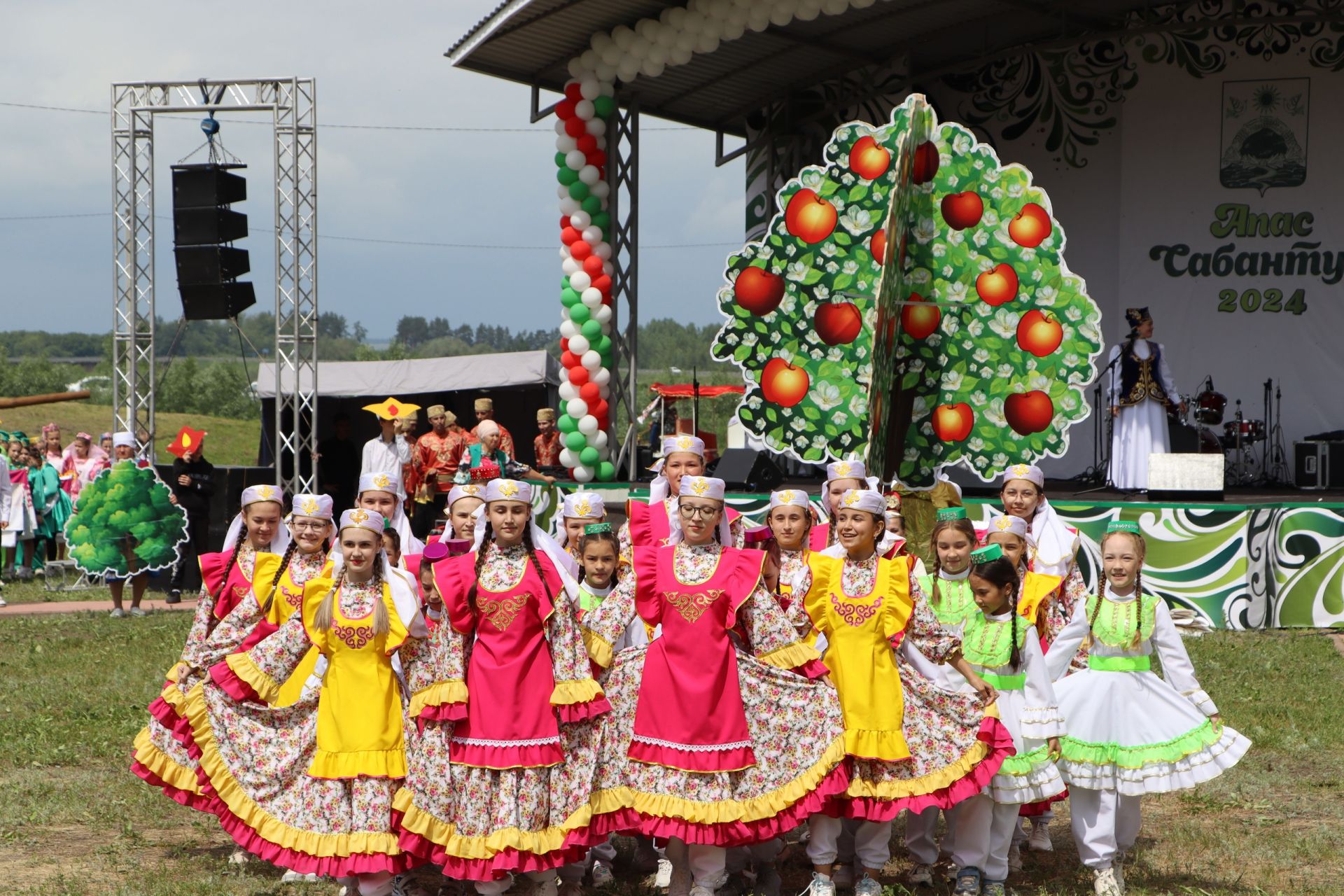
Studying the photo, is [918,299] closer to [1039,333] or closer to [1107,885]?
[1039,333]

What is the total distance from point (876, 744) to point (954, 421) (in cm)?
507

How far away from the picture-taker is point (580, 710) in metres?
4.56

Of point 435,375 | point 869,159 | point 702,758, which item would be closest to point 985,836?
point 702,758

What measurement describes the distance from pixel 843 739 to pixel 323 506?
1.94 m

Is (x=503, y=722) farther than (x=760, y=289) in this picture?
No

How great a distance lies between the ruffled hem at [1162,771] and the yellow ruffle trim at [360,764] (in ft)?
7.06

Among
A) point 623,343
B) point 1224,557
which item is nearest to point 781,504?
point 1224,557

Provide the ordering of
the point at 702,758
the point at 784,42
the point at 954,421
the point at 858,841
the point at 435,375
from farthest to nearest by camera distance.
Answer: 1. the point at 435,375
2. the point at 784,42
3. the point at 954,421
4. the point at 858,841
5. the point at 702,758

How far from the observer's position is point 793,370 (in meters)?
9.32

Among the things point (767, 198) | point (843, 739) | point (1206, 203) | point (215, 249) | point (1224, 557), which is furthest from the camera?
point (767, 198)

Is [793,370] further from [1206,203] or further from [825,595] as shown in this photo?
[1206,203]

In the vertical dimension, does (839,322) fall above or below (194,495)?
above

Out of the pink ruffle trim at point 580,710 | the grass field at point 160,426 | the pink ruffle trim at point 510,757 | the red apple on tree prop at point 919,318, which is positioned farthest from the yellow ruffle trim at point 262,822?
the grass field at point 160,426

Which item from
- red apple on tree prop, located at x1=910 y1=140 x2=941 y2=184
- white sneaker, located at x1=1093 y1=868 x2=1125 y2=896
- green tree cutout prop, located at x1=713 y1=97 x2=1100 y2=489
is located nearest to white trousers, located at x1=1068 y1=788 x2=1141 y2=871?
white sneaker, located at x1=1093 y1=868 x2=1125 y2=896
